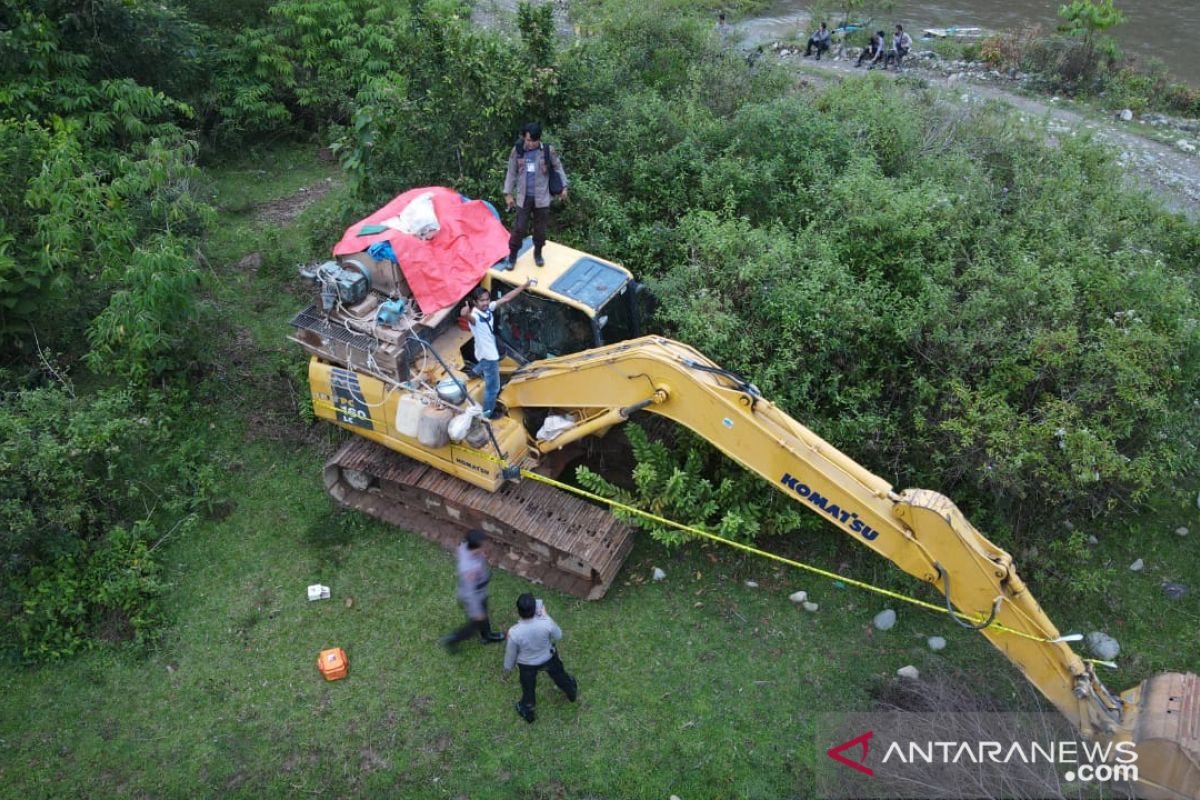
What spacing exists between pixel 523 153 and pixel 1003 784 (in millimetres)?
6598

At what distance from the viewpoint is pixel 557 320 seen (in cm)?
773

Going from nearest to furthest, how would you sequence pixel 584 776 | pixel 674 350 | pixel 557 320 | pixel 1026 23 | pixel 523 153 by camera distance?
pixel 584 776 < pixel 674 350 < pixel 557 320 < pixel 523 153 < pixel 1026 23

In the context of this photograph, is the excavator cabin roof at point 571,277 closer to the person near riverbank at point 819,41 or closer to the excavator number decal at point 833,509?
the excavator number decal at point 833,509

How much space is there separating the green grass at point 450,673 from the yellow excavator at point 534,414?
49 centimetres

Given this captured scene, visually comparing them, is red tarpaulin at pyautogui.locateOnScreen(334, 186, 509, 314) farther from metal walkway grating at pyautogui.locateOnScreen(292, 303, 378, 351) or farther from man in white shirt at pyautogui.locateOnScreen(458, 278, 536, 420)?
metal walkway grating at pyautogui.locateOnScreen(292, 303, 378, 351)

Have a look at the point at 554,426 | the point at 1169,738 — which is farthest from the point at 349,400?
the point at 1169,738

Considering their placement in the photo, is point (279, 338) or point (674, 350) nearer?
point (674, 350)

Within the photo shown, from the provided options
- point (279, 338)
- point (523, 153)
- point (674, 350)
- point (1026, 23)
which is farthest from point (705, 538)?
point (1026, 23)

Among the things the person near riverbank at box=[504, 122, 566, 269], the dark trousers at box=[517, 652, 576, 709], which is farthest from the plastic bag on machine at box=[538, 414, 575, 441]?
the dark trousers at box=[517, 652, 576, 709]

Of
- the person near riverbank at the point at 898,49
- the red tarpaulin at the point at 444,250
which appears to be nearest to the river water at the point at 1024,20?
the person near riverbank at the point at 898,49

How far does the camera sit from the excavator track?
7586 mm

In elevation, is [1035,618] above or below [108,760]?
above

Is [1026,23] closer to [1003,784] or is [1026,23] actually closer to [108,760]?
[1003,784]

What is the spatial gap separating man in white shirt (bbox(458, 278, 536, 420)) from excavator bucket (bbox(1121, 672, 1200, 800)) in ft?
17.4
